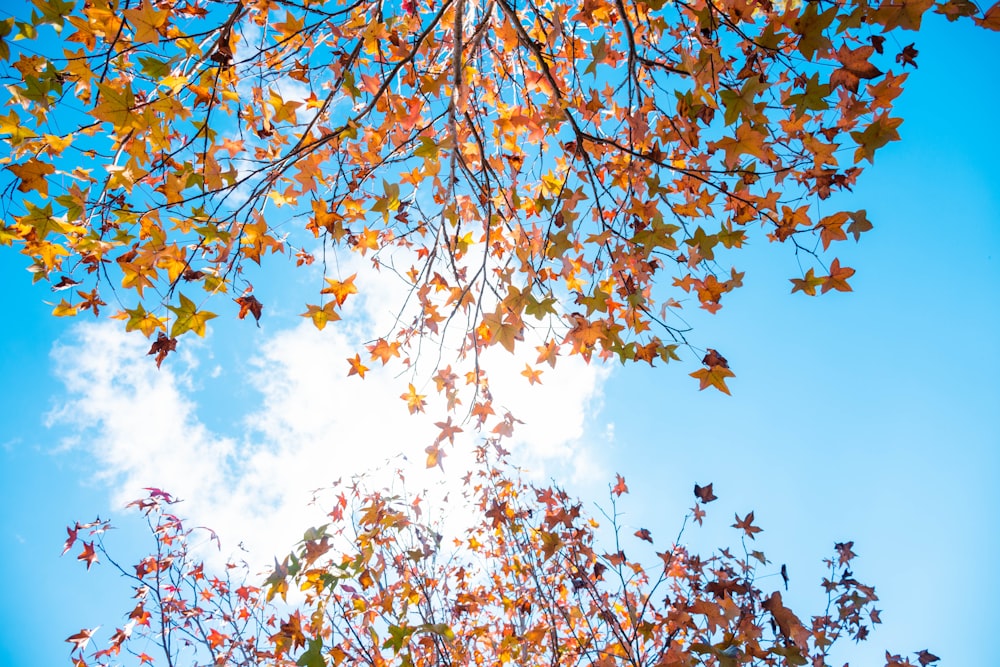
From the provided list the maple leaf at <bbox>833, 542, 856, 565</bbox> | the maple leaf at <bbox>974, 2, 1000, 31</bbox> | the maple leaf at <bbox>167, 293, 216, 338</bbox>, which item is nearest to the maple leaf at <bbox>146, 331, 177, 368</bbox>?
the maple leaf at <bbox>167, 293, 216, 338</bbox>

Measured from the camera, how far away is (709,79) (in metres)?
1.83

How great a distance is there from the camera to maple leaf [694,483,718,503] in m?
2.68

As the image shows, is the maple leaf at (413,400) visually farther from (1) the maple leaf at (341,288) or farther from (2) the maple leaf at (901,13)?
(2) the maple leaf at (901,13)

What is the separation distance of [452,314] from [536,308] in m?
0.55

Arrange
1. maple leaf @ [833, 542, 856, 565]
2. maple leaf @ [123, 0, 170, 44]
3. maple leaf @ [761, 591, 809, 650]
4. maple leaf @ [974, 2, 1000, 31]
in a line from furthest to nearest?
1. maple leaf @ [833, 542, 856, 565]
2. maple leaf @ [761, 591, 809, 650]
3. maple leaf @ [974, 2, 1000, 31]
4. maple leaf @ [123, 0, 170, 44]

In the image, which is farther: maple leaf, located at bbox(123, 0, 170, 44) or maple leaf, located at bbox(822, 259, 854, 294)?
maple leaf, located at bbox(822, 259, 854, 294)

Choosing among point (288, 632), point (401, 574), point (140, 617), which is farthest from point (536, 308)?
point (140, 617)

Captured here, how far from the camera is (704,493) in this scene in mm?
2713

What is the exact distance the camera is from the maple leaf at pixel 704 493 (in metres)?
2.68

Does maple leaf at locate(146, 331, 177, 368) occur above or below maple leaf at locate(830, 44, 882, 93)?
below

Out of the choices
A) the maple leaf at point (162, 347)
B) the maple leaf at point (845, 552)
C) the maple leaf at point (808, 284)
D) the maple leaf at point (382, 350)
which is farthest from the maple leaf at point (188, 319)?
the maple leaf at point (845, 552)

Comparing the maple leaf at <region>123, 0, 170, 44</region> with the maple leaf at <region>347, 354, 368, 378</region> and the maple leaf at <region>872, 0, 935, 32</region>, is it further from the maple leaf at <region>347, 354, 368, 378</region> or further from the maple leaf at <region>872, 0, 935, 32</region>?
the maple leaf at <region>872, 0, 935, 32</region>

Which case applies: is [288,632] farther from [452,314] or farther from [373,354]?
[452,314]

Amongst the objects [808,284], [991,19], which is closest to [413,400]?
[808,284]
